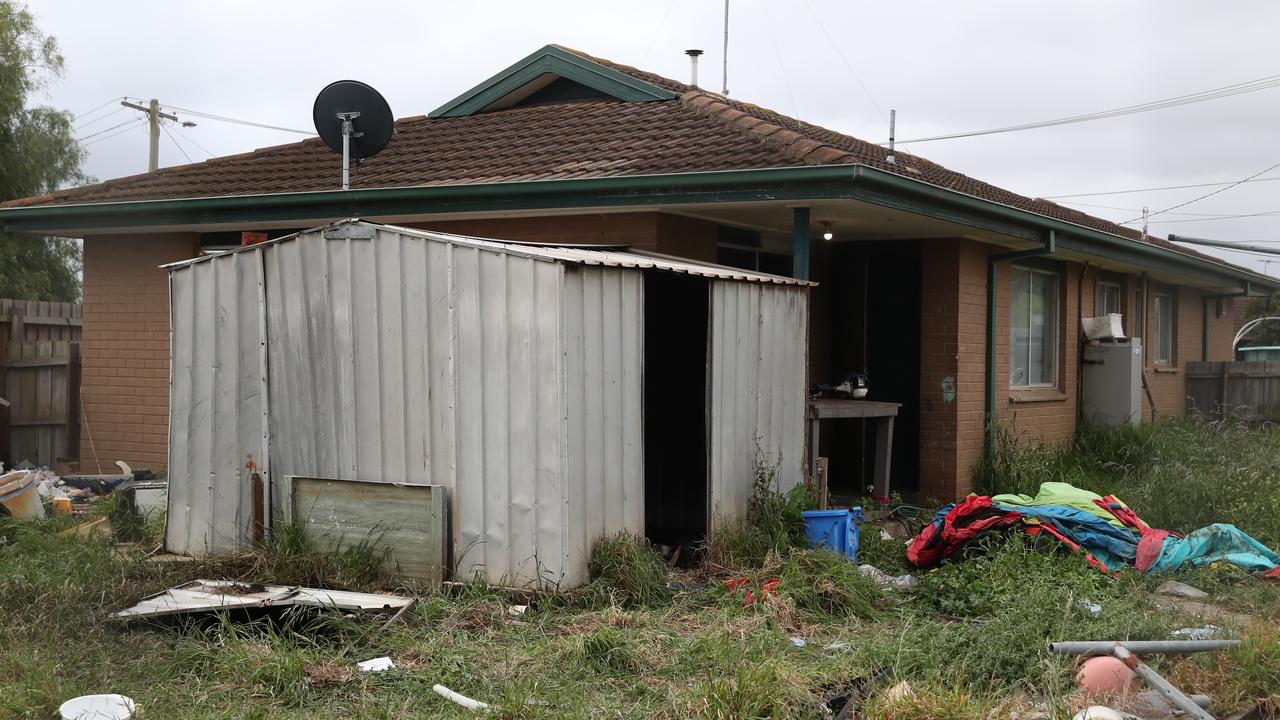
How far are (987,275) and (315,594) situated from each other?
A: 772cm

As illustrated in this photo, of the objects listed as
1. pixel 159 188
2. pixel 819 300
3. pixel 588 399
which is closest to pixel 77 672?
pixel 588 399

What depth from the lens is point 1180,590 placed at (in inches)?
288

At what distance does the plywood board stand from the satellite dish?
3.37m

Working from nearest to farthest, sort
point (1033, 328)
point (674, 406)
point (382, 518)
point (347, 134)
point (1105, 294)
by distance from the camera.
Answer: point (382, 518), point (674, 406), point (347, 134), point (1033, 328), point (1105, 294)

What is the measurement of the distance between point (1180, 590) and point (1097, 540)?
28.2 inches

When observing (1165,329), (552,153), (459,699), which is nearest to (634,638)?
(459,699)

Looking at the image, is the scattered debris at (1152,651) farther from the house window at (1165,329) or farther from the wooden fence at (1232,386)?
the wooden fence at (1232,386)

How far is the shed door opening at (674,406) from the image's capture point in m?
9.16

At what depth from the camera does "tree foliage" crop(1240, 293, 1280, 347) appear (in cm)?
3616

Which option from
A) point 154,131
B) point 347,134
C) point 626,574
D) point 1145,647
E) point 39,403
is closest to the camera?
point 1145,647

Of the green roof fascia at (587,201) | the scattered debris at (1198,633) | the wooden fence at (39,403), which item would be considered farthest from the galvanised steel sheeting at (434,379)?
the wooden fence at (39,403)

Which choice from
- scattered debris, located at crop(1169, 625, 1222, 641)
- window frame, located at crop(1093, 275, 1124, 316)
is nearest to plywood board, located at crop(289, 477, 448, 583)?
scattered debris, located at crop(1169, 625, 1222, 641)

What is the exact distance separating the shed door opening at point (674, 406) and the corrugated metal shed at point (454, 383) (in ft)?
3.62

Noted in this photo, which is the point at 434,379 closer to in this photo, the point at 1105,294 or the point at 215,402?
the point at 215,402
